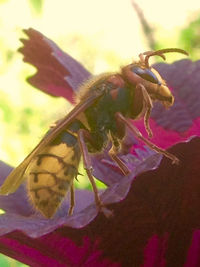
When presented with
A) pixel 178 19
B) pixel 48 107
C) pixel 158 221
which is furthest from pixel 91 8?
pixel 158 221

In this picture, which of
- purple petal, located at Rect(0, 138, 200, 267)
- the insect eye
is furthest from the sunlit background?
purple petal, located at Rect(0, 138, 200, 267)

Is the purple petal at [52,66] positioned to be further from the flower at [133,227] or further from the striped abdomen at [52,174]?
the flower at [133,227]

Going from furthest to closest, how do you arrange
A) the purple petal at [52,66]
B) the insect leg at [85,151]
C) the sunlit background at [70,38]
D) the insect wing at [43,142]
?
the sunlit background at [70,38] → the purple petal at [52,66] → the insect leg at [85,151] → the insect wing at [43,142]

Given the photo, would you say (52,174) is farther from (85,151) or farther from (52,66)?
(52,66)

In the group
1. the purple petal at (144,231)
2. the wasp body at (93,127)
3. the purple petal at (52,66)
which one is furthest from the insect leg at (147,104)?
the purple petal at (144,231)

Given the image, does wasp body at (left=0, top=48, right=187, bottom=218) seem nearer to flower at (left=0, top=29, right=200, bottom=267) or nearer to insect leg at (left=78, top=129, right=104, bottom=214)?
insect leg at (left=78, top=129, right=104, bottom=214)

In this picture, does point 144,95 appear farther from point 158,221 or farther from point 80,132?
point 158,221
